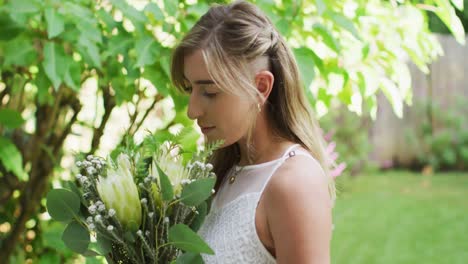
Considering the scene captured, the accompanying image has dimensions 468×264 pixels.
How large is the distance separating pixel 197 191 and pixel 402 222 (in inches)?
221

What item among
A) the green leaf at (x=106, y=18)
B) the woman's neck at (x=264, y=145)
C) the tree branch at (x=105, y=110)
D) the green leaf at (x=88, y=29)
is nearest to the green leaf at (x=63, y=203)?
the woman's neck at (x=264, y=145)

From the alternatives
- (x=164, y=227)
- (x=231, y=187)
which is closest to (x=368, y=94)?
(x=231, y=187)

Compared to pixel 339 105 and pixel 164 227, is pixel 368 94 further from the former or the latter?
pixel 339 105

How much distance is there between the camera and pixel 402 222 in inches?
266

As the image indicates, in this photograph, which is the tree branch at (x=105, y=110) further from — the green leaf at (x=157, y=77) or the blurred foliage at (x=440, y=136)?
the blurred foliage at (x=440, y=136)

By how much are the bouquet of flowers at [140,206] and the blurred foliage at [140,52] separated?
46 centimetres

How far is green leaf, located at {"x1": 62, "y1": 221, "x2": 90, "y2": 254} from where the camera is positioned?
4.92ft

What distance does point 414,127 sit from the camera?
9.89 m

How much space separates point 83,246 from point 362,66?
106 cm

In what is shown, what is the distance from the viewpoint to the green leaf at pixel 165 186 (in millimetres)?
1388

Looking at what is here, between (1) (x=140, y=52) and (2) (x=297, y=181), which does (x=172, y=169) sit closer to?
(2) (x=297, y=181)

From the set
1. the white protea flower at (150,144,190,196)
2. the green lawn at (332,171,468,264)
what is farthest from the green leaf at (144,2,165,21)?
the green lawn at (332,171,468,264)

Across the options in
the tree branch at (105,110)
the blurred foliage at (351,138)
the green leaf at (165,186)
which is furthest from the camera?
the blurred foliage at (351,138)

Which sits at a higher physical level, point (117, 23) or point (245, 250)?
point (117, 23)
